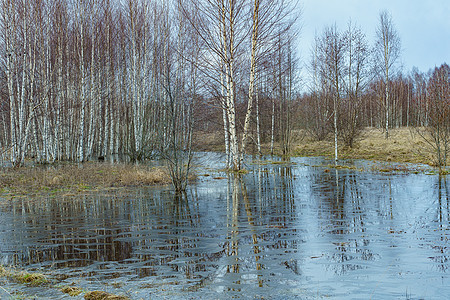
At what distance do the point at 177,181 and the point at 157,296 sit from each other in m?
8.17

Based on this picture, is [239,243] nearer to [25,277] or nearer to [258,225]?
[258,225]

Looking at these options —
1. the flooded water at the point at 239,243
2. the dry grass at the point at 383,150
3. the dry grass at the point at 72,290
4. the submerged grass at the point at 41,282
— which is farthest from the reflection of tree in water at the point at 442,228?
the dry grass at the point at 383,150

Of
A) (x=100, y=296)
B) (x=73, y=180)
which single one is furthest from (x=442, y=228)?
(x=73, y=180)

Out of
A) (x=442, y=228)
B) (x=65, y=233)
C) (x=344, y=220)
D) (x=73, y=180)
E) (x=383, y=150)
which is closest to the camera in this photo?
(x=442, y=228)

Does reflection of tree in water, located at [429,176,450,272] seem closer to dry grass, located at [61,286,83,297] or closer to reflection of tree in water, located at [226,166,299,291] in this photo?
reflection of tree in water, located at [226,166,299,291]

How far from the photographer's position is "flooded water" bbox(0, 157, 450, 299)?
4316 millimetres

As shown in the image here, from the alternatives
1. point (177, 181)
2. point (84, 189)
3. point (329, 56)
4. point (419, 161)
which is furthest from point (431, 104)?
point (84, 189)

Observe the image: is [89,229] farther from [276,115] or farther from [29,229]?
[276,115]

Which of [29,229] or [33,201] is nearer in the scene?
[29,229]

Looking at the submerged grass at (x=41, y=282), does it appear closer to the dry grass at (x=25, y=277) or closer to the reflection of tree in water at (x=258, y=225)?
the dry grass at (x=25, y=277)

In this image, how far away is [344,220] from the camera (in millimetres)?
7871

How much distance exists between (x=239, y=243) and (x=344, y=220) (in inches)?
109

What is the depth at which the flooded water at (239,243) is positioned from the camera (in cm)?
432

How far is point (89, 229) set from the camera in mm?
7543
